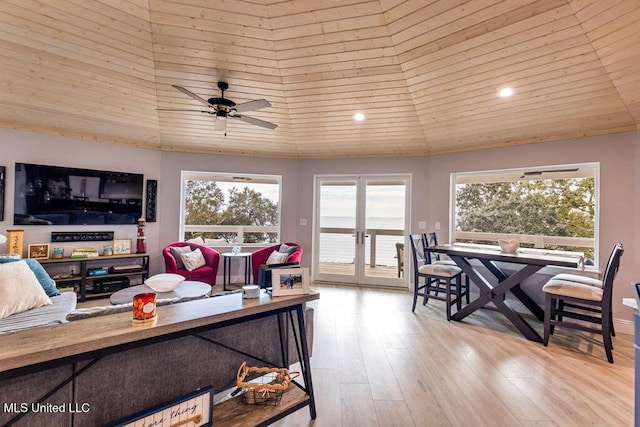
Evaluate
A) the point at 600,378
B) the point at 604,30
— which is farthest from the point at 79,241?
the point at 604,30

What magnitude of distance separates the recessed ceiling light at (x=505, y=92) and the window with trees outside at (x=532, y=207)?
1311 millimetres

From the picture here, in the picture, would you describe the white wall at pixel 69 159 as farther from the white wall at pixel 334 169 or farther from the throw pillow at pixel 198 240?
Result: the throw pillow at pixel 198 240

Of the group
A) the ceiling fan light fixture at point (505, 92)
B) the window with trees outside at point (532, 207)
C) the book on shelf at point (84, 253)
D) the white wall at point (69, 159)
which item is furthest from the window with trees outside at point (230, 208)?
the ceiling fan light fixture at point (505, 92)

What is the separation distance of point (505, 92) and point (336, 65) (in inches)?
78.4

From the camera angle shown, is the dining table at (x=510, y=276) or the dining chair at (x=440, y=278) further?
the dining chair at (x=440, y=278)

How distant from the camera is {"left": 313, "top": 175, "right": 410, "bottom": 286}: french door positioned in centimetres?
529

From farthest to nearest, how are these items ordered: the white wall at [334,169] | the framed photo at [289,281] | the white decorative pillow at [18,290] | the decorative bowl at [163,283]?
1. the white wall at [334,169]
2. the decorative bowl at [163,283]
3. the white decorative pillow at [18,290]
4. the framed photo at [289,281]

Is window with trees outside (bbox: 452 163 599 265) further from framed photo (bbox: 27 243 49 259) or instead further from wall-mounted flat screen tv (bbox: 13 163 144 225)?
framed photo (bbox: 27 243 49 259)

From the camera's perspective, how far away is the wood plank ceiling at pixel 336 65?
2.55 meters

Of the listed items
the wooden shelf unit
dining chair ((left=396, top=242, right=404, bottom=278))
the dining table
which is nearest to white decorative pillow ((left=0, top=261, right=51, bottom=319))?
the wooden shelf unit

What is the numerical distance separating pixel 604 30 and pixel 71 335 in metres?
4.20

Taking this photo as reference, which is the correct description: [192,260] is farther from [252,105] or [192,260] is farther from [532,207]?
[532,207]

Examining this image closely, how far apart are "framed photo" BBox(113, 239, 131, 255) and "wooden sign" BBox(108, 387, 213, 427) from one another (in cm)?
403

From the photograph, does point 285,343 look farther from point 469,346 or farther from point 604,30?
point 604,30
